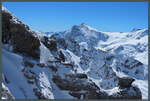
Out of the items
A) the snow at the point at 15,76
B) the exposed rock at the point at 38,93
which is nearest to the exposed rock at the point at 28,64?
the snow at the point at 15,76

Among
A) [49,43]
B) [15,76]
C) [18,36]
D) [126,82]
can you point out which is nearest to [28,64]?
[15,76]

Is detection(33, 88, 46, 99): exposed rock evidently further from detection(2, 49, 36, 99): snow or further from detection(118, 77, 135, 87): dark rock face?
detection(118, 77, 135, 87): dark rock face

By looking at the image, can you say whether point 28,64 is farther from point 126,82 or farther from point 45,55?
point 126,82

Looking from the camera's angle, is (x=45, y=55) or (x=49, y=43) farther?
(x=49, y=43)

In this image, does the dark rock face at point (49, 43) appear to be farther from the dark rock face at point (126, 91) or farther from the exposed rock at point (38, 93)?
the dark rock face at point (126, 91)

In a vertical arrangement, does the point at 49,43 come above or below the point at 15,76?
above

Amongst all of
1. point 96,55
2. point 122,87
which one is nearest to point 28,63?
point 122,87

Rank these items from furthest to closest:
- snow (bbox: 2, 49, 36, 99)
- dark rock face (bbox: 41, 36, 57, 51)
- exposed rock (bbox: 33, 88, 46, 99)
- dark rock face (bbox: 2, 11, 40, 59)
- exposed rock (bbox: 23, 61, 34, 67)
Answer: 1. dark rock face (bbox: 41, 36, 57, 51)
2. dark rock face (bbox: 2, 11, 40, 59)
3. exposed rock (bbox: 23, 61, 34, 67)
4. exposed rock (bbox: 33, 88, 46, 99)
5. snow (bbox: 2, 49, 36, 99)

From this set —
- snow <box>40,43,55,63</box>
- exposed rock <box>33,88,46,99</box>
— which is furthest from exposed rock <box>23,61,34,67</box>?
exposed rock <box>33,88,46,99</box>
